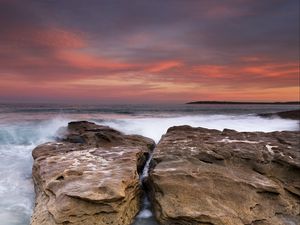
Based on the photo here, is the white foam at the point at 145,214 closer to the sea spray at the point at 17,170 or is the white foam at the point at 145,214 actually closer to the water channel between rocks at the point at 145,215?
the water channel between rocks at the point at 145,215

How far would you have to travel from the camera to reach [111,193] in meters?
4.65

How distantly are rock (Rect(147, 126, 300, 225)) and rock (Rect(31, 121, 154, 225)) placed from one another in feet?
1.52

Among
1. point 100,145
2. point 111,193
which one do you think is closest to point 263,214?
point 111,193

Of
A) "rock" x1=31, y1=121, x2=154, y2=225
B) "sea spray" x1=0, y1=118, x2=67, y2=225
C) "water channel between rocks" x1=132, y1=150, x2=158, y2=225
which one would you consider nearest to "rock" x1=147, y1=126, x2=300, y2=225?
"water channel between rocks" x1=132, y1=150, x2=158, y2=225

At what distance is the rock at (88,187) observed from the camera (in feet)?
15.0

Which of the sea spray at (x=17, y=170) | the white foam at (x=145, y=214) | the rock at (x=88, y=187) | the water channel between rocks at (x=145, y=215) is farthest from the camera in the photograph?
the sea spray at (x=17, y=170)

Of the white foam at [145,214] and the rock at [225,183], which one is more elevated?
the rock at [225,183]

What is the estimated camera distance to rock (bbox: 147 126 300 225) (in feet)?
15.9

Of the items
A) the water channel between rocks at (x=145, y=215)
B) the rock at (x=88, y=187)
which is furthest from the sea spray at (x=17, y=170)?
the water channel between rocks at (x=145, y=215)

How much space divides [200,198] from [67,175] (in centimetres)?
215

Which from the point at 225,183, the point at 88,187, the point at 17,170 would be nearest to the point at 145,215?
the point at 88,187

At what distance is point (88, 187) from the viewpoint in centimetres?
472

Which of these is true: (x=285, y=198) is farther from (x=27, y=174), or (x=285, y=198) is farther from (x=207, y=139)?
(x=27, y=174)

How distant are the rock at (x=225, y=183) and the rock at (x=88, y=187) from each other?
0.46m
